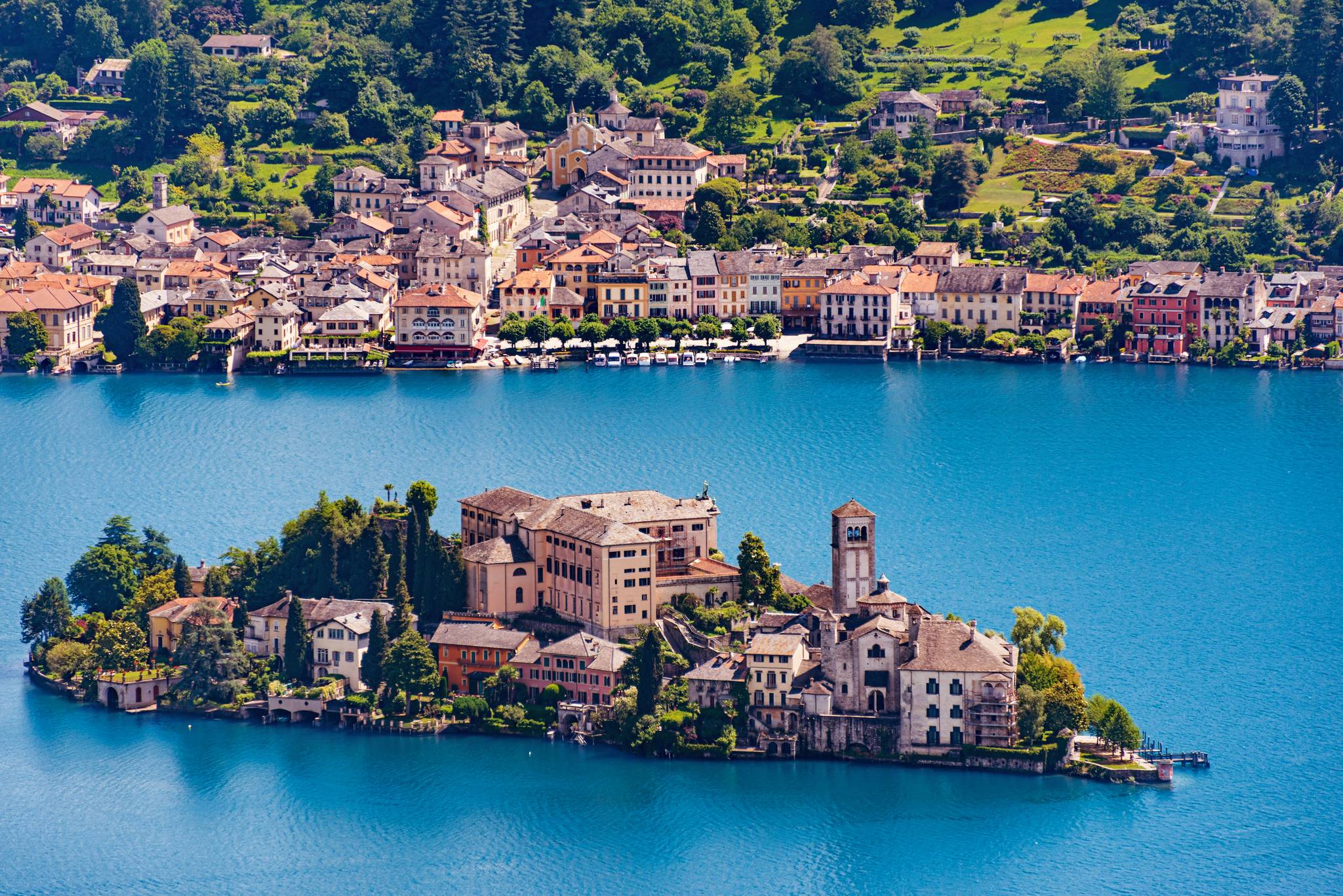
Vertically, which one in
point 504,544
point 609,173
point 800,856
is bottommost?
point 800,856

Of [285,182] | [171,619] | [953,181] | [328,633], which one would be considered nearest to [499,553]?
[328,633]

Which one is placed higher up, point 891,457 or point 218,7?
point 218,7

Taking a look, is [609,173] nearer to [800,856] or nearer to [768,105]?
[768,105]

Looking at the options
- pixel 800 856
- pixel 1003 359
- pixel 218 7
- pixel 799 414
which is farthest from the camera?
pixel 218 7

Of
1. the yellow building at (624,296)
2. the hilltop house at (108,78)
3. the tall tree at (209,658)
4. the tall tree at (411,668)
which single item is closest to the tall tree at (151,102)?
the hilltop house at (108,78)

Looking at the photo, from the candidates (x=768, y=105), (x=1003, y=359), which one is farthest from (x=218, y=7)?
(x=1003, y=359)

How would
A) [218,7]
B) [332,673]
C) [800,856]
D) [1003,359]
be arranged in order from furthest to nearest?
[218,7]
[1003,359]
[332,673]
[800,856]
